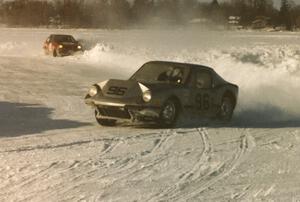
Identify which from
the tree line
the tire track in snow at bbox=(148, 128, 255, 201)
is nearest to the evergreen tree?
the tree line

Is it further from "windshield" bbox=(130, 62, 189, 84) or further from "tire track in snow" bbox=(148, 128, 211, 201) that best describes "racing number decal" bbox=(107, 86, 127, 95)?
"tire track in snow" bbox=(148, 128, 211, 201)

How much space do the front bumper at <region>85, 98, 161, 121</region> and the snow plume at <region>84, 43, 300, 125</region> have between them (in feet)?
10.2

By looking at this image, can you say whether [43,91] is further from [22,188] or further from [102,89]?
[22,188]

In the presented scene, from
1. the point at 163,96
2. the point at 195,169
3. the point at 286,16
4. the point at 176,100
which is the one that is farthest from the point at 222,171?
the point at 286,16

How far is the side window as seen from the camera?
14.0 m

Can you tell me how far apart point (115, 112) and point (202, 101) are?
7.23 ft

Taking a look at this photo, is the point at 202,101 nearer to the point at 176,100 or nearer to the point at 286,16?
the point at 176,100

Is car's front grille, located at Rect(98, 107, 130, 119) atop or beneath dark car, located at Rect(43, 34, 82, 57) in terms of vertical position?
atop

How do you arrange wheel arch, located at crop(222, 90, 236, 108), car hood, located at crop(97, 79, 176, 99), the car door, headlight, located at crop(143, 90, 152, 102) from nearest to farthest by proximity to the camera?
headlight, located at crop(143, 90, 152, 102) < car hood, located at crop(97, 79, 176, 99) < the car door < wheel arch, located at crop(222, 90, 236, 108)

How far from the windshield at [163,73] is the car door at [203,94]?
0.32 metres

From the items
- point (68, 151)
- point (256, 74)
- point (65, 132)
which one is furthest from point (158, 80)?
point (256, 74)

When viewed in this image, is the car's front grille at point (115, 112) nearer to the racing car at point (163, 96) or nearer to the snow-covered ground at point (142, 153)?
the racing car at point (163, 96)

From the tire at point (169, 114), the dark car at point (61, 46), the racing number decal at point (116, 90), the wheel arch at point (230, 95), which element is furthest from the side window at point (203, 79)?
the dark car at point (61, 46)

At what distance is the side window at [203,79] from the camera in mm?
13992
